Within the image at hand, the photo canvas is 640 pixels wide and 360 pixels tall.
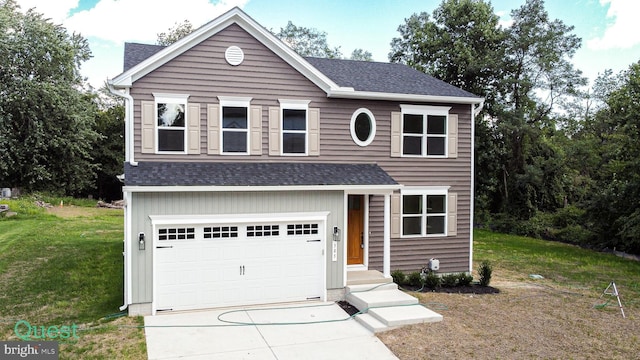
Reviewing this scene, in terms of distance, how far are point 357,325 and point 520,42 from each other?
23077 millimetres

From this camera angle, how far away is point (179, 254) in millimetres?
10297

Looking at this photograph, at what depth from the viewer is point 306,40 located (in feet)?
124

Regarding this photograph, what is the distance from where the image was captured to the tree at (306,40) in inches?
1481

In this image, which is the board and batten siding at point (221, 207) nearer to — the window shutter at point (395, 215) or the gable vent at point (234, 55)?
the window shutter at point (395, 215)

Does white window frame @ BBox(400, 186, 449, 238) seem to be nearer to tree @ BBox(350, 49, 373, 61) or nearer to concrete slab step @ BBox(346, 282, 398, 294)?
concrete slab step @ BBox(346, 282, 398, 294)

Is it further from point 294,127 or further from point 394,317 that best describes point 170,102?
point 394,317

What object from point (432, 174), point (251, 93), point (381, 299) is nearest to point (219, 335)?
point (381, 299)

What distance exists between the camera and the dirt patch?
8.15 meters

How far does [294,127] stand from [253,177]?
224cm

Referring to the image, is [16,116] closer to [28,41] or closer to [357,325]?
[28,41]

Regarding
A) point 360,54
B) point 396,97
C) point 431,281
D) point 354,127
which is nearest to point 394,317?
point 431,281

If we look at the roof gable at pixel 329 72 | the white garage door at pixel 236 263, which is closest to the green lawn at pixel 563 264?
the roof gable at pixel 329 72

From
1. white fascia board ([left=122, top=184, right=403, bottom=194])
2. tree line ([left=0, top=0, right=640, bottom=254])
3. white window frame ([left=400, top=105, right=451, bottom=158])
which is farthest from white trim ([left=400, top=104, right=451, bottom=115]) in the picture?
tree line ([left=0, top=0, right=640, bottom=254])

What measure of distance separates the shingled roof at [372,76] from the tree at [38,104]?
20.7 meters
